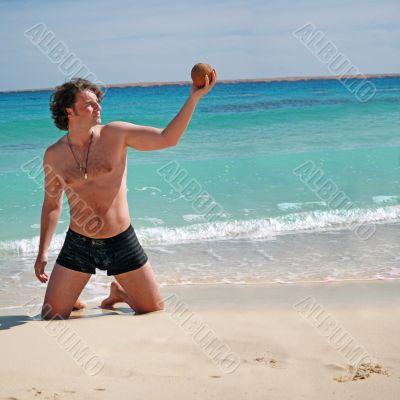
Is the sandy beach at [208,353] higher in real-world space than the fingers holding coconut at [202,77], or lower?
lower

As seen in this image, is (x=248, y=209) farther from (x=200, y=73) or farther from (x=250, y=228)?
(x=200, y=73)

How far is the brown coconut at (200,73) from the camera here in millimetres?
3639

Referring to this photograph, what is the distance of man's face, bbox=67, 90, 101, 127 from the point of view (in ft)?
13.6

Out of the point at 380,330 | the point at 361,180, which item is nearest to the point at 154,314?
the point at 380,330

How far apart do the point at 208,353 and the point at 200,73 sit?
59.3 inches

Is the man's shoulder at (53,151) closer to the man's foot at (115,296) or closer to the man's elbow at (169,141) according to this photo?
the man's elbow at (169,141)

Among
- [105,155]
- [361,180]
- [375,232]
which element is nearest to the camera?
[105,155]

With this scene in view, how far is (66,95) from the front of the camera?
418cm

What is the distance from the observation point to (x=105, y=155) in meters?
4.21

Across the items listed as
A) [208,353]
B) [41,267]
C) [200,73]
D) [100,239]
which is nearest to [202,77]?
[200,73]

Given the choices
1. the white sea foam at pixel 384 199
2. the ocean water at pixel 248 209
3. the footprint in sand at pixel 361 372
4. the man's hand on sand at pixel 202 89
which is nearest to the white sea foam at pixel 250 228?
the ocean water at pixel 248 209

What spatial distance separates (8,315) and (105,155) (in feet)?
4.54

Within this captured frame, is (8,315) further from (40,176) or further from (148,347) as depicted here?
(40,176)

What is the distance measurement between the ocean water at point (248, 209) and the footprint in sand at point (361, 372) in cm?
237
